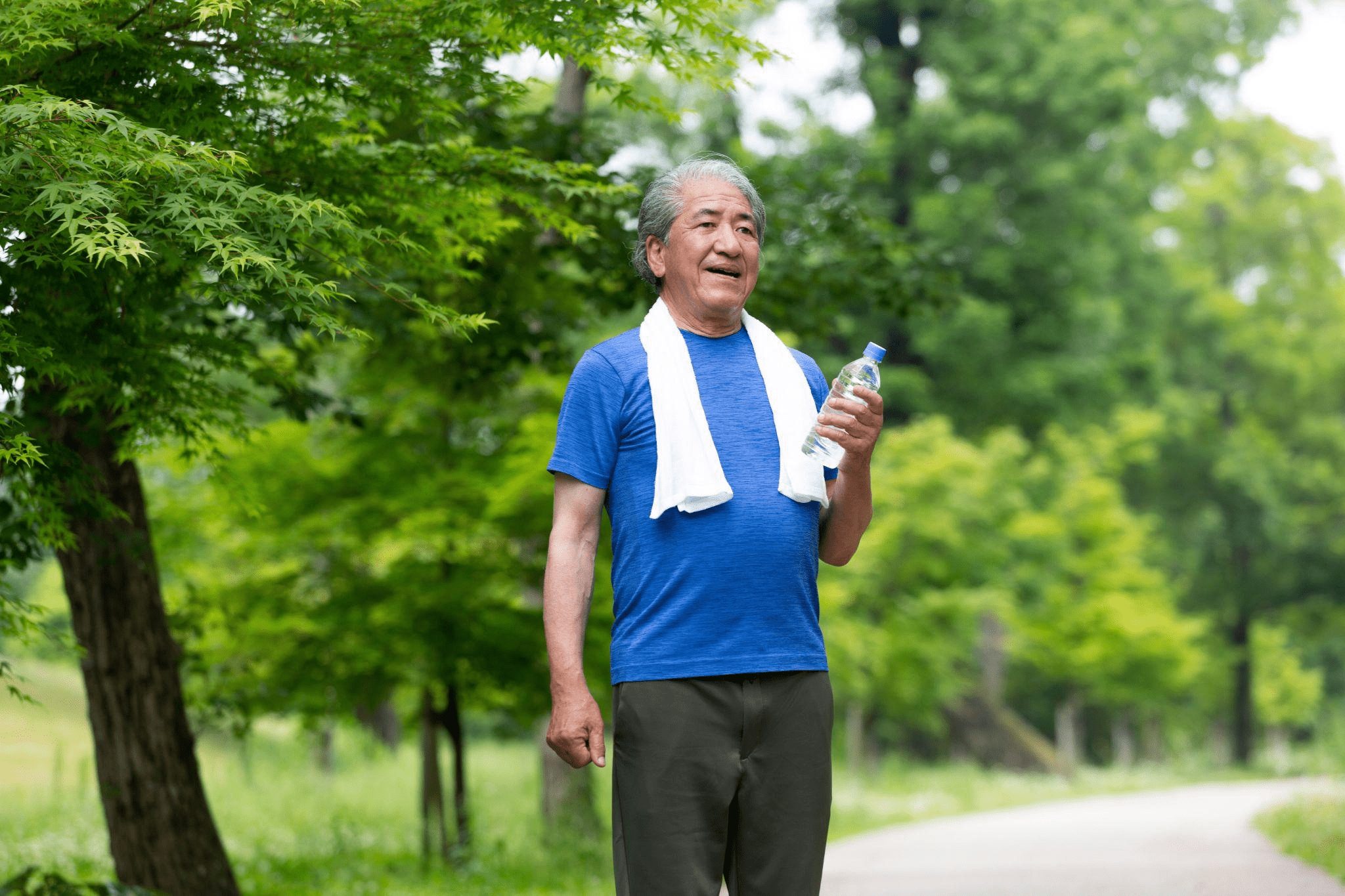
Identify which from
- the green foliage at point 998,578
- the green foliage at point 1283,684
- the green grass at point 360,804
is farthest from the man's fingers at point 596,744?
the green foliage at point 1283,684

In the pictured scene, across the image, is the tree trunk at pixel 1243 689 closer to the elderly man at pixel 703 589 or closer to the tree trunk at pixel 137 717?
the tree trunk at pixel 137 717

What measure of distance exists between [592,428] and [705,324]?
36 centimetres

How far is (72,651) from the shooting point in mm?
4883

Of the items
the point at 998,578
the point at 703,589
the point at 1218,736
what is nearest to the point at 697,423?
the point at 703,589

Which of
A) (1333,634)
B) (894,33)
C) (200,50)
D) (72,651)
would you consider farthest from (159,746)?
(1333,634)

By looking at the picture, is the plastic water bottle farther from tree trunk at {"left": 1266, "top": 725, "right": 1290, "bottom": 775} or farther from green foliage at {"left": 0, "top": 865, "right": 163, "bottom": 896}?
tree trunk at {"left": 1266, "top": 725, "right": 1290, "bottom": 775}

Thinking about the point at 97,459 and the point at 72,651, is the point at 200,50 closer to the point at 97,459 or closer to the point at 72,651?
the point at 72,651

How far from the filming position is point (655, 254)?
328 centimetres

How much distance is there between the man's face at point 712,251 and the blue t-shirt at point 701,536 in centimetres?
12

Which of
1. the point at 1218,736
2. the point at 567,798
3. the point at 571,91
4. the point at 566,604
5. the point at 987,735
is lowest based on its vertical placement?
the point at 1218,736

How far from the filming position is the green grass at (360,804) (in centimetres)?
1030

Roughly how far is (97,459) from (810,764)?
455cm

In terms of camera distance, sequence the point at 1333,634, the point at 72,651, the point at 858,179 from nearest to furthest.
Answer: the point at 72,651 < the point at 858,179 < the point at 1333,634

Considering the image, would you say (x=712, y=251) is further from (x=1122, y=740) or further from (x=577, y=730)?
(x=1122, y=740)
